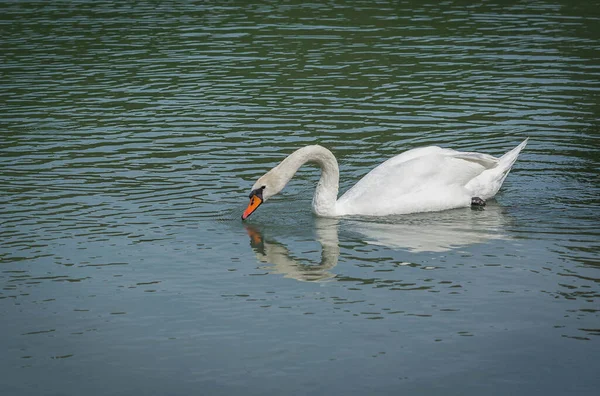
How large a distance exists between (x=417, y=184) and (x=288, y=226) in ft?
6.33

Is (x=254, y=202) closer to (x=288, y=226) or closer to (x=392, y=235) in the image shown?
(x=288, y=226)

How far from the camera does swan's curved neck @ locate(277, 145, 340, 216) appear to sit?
48.5 ft

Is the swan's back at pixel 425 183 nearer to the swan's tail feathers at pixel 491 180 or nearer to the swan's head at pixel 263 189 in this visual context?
the swan's tail feathers at pixel 491 180

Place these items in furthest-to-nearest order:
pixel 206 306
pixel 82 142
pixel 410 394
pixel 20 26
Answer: pixel 20 26 → pixel 82 142 → pixel 206 306 → pixel 410 394

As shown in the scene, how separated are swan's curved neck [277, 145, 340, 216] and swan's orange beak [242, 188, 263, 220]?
436 millimetres

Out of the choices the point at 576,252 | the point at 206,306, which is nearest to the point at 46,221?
the point at 206,306

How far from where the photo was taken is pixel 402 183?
1502 centimetres

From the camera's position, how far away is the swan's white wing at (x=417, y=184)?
14.9m

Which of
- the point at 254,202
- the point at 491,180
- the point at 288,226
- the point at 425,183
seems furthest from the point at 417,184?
the point at 254,202

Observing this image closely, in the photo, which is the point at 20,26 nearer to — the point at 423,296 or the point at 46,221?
the point at 46,221

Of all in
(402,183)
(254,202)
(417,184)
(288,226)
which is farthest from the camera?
(417,184)

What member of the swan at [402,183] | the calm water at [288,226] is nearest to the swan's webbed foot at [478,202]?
the swan at [402,183]

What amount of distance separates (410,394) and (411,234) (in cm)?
486

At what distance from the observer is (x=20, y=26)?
3183cm
